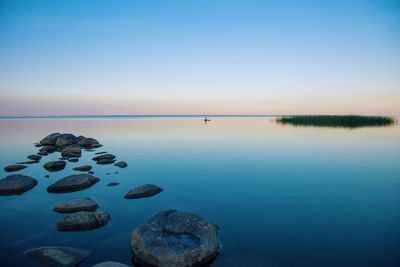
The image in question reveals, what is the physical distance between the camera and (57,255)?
24.9 ft

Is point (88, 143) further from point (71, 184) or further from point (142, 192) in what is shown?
point (142, 192)

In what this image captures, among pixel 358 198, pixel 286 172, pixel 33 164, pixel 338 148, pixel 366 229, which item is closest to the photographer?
pixel 366 229

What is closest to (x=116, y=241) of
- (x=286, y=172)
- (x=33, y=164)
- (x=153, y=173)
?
(x=153, y=173)

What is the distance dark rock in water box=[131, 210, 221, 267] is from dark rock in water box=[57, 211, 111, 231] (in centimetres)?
263

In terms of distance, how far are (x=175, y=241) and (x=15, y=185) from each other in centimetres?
1144

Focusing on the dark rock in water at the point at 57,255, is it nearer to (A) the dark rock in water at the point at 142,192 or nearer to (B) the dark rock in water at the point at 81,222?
(B) the dark rock in water at the point at 81,222

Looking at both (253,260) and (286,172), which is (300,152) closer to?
(286,172)

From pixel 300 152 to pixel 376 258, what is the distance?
21349 millimetres

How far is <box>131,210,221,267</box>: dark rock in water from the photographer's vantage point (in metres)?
7.22

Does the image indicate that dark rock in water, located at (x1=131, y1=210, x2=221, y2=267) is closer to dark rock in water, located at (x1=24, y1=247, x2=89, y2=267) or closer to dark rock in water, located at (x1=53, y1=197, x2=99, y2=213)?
dark rock in water, located at (x1=24, y1=247, x2=89, y2=267)

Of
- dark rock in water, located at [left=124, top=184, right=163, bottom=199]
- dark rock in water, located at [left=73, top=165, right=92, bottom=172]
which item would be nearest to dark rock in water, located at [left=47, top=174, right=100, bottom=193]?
dark rock in water, located at [left=124, top=184, right=163, bottom=199]

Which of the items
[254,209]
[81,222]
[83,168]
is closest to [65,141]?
[83,168]

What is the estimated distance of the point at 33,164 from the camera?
22672 millimetres

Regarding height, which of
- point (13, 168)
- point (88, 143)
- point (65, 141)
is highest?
point (65, 141)
